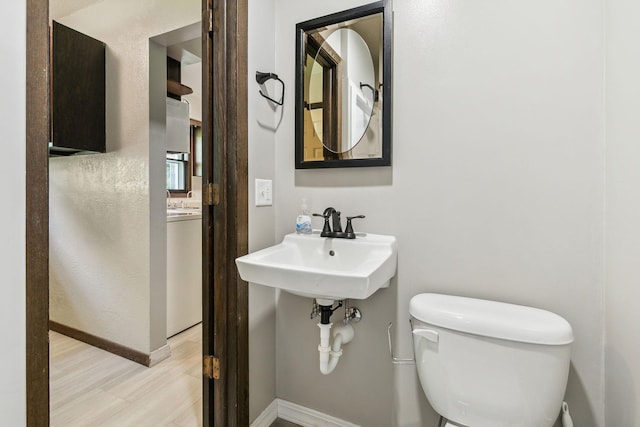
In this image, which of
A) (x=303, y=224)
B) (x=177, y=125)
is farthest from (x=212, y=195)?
(x=177, y=125)

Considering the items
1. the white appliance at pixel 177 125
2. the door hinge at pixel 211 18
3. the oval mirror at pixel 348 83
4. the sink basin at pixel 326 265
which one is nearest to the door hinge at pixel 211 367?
the sink basin at pixel 326 265

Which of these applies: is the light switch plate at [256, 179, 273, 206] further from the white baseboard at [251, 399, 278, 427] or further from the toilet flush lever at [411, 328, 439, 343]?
the white baseboard at [251, 399, 278, 427]

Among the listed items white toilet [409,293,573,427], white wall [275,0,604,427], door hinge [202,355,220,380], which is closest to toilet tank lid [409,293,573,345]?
white toilet [409,293,573,427]

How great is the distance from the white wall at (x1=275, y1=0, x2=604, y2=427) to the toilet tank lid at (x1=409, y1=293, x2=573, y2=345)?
0.12 meters

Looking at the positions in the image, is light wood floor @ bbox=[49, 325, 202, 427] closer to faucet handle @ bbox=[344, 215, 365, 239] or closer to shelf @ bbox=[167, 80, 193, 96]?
faucet handle @ bbox=[344, 215, 365, 239]

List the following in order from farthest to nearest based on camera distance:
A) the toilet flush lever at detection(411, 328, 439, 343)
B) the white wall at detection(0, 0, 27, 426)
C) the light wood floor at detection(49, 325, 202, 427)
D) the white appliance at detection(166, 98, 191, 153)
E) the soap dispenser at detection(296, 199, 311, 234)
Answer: the white appliance at detection(166, 98, 191, 153) < the light wood floor at detection(49, 325, 202, 427) < the soap dispenser at detection(296, 199, 311, 234) < the toilet flush lever at detection(411, 328, 439, 343) < the white wall at detection(0, 0, 27, 426)

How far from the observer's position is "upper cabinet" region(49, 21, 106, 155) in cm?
185

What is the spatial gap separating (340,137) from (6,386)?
129 cm

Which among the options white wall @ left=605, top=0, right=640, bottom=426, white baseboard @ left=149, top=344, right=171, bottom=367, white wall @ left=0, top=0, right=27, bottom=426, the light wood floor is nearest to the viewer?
white wall @ left=0, top=0, right=27, bottom=426

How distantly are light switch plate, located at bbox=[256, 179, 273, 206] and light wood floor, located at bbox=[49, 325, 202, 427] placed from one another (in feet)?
3.74

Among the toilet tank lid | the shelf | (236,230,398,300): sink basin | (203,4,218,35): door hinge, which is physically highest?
the shelf

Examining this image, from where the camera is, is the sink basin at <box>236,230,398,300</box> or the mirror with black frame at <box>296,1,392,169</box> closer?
the sink basin at <box>236,230,398,300</box>

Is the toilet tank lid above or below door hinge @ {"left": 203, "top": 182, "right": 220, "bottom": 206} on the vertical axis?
below

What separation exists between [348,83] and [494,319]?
3.63 ft
